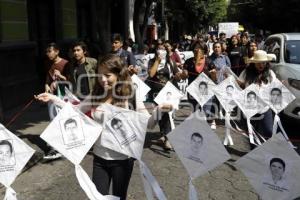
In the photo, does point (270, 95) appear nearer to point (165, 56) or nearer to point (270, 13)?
point (165, 56)

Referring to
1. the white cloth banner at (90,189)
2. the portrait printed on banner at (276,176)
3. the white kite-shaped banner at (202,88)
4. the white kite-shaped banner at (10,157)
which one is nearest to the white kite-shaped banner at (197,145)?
the portrait printed on banner at (276,176)

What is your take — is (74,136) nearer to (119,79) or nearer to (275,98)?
(119,79)

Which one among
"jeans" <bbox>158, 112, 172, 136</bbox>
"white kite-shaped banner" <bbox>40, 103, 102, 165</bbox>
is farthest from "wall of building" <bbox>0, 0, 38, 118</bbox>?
"white kite-shaped banner" <bbox>40, 103, 102, 165</bbox>

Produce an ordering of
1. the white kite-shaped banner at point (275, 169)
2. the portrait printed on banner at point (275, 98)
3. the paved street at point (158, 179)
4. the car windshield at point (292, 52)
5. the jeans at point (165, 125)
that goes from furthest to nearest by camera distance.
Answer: the car windshield at point (292, 52)
the jeans at point (165, 125)
the portrait printed on banner at point (275, 98)
the paved street at point (158, 179)
the white kite-shaped banner at point (275, 169)

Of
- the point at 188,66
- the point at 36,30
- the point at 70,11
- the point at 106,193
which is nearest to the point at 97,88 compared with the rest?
the point at 106,193

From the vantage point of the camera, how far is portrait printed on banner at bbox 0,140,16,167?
3824 mm

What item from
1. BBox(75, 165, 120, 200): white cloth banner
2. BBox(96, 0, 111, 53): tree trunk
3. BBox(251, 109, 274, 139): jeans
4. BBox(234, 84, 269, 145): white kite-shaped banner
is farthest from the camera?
BBox(96, 0, 111, 53): tree trunk

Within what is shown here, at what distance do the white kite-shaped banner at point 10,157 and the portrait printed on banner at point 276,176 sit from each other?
1.84m

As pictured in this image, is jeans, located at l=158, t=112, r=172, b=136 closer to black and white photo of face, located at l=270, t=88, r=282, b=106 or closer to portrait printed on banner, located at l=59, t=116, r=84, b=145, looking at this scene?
black and white photo of face, located at l=270, t=88, r=282, b=106

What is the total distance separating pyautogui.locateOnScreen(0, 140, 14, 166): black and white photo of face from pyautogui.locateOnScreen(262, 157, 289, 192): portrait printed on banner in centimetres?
195

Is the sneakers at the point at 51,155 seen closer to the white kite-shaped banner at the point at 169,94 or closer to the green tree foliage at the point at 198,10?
the white kite-shaped banner at the point at 169,94

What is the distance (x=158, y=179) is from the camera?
19.6 feet

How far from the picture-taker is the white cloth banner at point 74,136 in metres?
3.80

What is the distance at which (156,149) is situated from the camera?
293 inches
